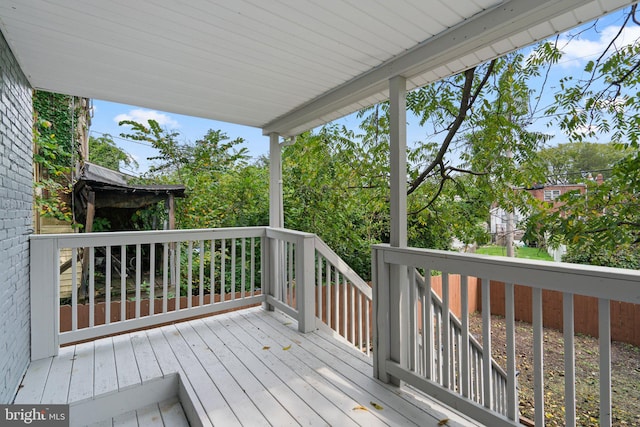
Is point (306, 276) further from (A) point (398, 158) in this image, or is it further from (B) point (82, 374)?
(B) point (82, 374)

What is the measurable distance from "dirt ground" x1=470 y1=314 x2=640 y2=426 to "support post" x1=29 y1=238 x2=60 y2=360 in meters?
5.05

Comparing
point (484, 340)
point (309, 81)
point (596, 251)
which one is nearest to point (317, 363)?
point (484, 340)

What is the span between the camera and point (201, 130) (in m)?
9.99

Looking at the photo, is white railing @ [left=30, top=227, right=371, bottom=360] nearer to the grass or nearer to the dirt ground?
the grass

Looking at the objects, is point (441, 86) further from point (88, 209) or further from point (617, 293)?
point (88, 209)

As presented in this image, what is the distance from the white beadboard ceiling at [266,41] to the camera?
1.66 m

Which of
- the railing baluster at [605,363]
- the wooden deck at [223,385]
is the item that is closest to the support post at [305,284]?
the wooden deck at [223,385]

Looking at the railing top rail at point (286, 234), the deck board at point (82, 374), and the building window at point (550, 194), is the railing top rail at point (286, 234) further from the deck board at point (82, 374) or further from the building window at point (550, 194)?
the building window at point (550, 194)

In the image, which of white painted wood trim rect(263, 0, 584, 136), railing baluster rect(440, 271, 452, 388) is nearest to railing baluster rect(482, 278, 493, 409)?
railing baluster rect(440, 271, 452, 388)

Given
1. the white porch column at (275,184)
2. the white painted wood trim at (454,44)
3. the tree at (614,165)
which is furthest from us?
the white porch column at (275,184)

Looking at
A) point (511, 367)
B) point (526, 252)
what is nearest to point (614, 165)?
point (526, 252)

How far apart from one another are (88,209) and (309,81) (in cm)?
465

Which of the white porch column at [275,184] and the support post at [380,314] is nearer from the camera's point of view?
the support post at [380,314]

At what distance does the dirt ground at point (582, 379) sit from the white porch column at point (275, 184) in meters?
3.84
